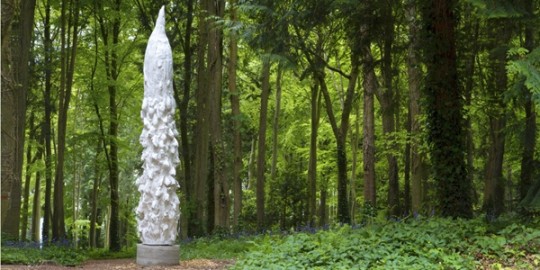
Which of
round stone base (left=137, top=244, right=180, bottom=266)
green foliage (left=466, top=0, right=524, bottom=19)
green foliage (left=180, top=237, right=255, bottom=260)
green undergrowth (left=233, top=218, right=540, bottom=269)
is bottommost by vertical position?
green foliage (left=180, top=237, right=255, bottom=260)

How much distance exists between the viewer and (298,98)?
24.9m

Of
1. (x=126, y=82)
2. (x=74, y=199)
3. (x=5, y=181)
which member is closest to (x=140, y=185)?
(x=5, y=181)

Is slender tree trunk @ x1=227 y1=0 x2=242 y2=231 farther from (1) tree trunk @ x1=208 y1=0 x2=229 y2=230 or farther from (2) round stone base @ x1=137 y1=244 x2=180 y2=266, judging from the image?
(2) round stone base @ x1=137 y1=244 x2=180 y2=266

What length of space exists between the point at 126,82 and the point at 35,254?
11461 millimetres

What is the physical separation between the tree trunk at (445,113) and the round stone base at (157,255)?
4782 millimetres

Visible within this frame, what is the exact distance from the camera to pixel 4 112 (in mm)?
9680

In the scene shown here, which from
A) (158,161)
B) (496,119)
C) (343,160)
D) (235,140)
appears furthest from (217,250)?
(496,119)

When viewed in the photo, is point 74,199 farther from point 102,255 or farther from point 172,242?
point 172,242

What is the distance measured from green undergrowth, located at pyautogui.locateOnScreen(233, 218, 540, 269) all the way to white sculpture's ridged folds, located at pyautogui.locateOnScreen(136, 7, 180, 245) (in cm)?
197

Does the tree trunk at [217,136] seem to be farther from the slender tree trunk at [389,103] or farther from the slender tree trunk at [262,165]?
the slender tree trunk at [389,103]

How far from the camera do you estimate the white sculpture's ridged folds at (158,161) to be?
9.37 meters

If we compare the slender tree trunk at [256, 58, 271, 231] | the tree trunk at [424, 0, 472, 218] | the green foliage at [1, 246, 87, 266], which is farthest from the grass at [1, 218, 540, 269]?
the slender tree trunk at [256, 58, 271, 231]

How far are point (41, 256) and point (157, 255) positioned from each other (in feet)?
8.07

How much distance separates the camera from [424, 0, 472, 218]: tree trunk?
1014 cm
